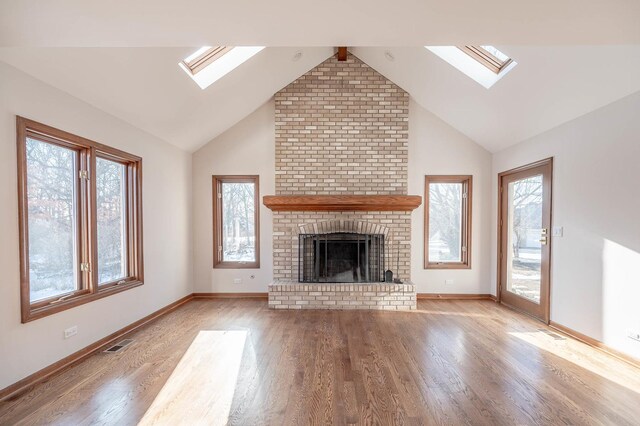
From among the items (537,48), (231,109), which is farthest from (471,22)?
(231,109)

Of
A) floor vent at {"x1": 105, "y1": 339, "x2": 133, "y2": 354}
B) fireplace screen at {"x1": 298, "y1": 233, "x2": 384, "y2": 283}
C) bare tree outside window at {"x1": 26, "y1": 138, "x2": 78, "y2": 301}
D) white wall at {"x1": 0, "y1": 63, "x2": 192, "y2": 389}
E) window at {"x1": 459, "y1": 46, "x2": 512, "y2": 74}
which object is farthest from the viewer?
fireplace screen at {"x1": 298, "y1": 233, "x2": 384, "y2": 283}

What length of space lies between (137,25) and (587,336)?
14.9 ft

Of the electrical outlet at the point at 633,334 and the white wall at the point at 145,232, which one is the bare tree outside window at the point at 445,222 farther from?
the white wall at the point at 145,232

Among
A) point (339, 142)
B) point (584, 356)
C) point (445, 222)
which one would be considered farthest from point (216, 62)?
point (584, 356)

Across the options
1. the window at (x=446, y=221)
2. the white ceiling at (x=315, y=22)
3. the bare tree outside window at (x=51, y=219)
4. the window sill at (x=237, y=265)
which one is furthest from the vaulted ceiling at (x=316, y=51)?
the window sill at (x=237, y=265)

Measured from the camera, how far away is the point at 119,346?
2.91 meters

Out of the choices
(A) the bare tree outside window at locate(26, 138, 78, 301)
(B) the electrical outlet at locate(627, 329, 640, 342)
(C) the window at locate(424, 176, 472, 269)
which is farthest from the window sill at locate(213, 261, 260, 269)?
(B) the electrical outlet at locate(627, 329, 640, 342)

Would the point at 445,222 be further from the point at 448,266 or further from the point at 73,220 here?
the point at 73,220

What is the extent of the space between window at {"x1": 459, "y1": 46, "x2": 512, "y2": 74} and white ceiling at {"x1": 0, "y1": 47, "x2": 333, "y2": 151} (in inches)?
73.9

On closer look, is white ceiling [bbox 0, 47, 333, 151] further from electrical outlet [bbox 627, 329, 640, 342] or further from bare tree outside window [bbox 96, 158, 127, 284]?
electrical outlet [bbox 627, 329, 640, 342]

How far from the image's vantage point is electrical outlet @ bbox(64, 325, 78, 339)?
2.54 metres

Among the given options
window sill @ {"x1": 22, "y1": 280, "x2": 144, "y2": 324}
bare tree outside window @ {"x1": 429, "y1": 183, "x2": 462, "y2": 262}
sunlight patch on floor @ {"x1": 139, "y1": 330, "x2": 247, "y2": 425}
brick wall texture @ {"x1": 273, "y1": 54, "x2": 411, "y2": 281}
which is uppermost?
brick wall texture @ {"x1": 273, "y1": 54, "x2": 411, "y2": 281}

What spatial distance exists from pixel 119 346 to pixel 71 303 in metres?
0.64

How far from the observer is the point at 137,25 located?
170 centimetres
